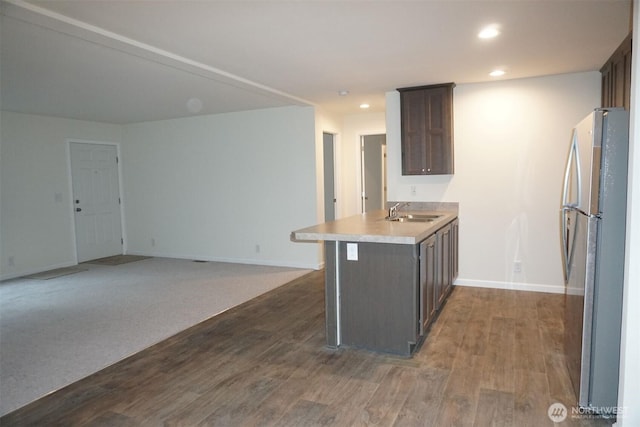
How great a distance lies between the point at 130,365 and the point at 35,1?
241cm

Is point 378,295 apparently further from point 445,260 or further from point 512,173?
point 512,173

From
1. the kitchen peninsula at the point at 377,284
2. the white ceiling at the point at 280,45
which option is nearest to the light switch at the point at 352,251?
the kitchen peninsula at the point at 377,284

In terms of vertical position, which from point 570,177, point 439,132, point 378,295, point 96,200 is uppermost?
point 439,132

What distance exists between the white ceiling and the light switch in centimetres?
155

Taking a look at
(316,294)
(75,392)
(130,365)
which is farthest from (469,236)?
(75,392)

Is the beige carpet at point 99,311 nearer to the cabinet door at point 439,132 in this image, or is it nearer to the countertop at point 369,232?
the countertop at point 369,232

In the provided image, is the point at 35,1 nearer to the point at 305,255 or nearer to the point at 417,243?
the point at 417,243

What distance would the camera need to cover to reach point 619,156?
212cm

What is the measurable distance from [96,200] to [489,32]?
6619 millimetres

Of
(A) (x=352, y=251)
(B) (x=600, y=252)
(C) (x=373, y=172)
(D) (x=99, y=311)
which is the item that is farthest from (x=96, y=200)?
(B) (x=600, y=252)

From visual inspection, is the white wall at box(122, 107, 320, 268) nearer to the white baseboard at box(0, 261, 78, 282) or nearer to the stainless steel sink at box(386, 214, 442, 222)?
the white baseboard at box(0, 261, 78, 282)

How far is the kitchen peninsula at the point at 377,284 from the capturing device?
304cm

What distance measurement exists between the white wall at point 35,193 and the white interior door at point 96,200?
0.16m

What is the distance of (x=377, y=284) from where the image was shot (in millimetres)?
3139
